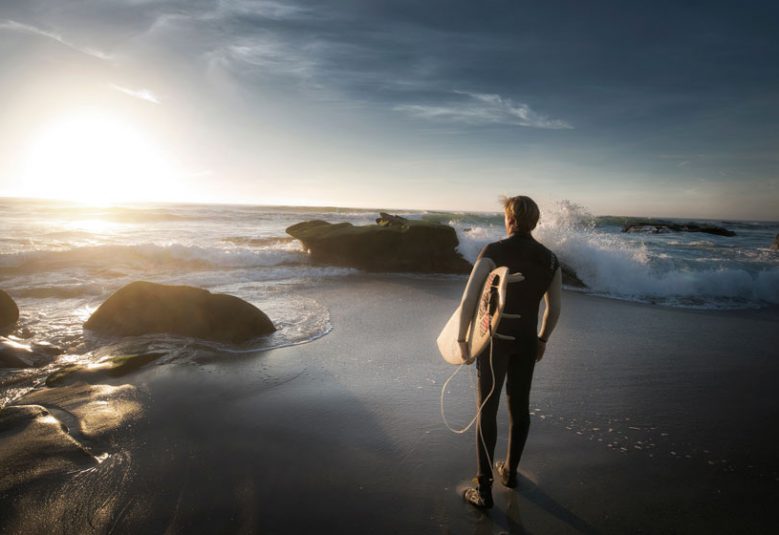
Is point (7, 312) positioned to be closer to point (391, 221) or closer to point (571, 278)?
point (391, 221)

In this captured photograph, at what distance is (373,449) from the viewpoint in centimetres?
342

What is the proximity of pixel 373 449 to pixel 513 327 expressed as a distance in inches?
66.0

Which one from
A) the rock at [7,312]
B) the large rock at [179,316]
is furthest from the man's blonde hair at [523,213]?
the rock at [7,312]

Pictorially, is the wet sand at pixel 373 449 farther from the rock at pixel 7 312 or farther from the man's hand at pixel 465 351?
the rock at pixel 7 312

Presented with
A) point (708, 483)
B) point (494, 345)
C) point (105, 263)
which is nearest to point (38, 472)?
point (494, 345)

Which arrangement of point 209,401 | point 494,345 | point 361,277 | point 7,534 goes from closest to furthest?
point 7,534 → point 494,345 → point 209,401 → point 361,277

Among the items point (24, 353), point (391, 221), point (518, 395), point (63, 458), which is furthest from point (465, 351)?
point (391, 221)

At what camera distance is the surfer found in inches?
106

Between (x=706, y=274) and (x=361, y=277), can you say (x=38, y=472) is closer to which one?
(x=361, y=277)

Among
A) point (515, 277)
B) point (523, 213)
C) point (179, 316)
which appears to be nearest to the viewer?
point (515, 277)

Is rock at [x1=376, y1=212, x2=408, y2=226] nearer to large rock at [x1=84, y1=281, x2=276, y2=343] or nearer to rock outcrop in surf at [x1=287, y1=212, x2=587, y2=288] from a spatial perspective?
rock outcrop in surf at [x1=287, y1=212, x2=587, y2=288]

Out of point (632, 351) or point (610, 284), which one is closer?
point (632, 351)

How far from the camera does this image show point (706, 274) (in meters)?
11.3

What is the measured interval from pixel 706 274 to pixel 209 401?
13.1 metres
